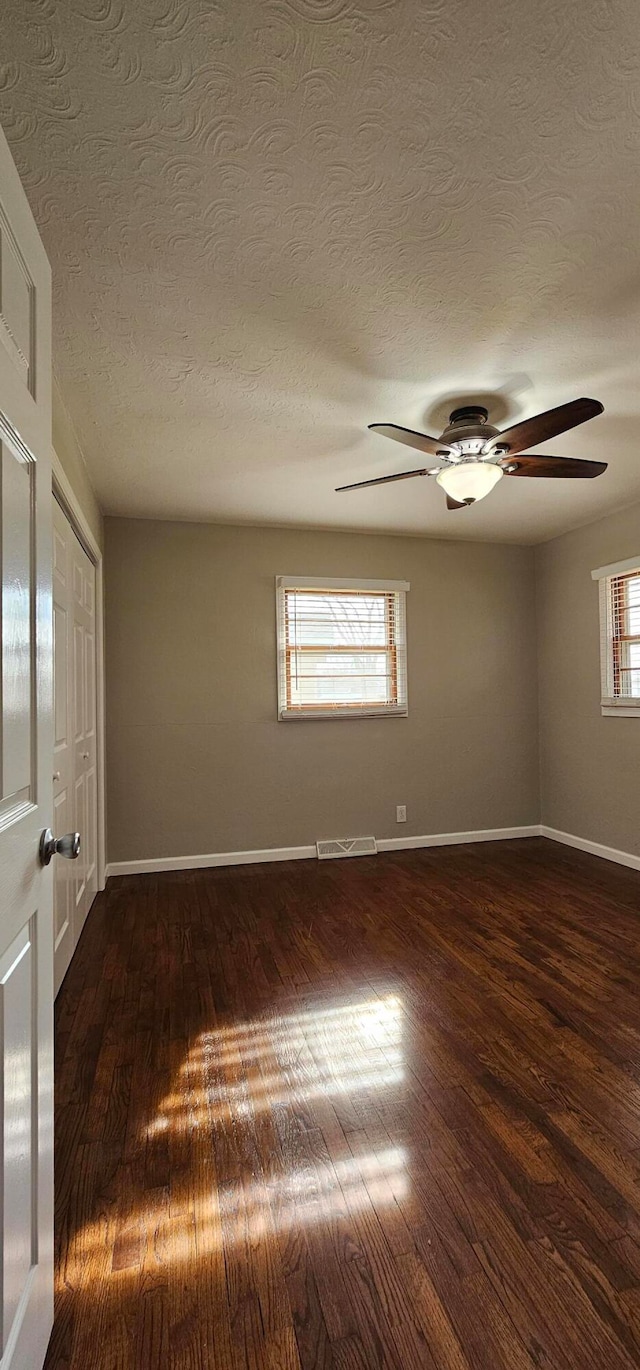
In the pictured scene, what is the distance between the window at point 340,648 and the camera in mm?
4773

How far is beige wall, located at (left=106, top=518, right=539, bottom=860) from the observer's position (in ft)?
14.7

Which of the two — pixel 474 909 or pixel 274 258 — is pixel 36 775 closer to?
pixel 274 258

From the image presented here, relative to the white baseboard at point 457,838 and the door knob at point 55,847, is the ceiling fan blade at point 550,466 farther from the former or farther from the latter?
the white baseboard at point 457,838

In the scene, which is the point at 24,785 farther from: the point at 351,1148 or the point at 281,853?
the point at 281,853

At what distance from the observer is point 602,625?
4.59 meters

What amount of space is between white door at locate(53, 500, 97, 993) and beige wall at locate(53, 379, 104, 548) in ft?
0.70

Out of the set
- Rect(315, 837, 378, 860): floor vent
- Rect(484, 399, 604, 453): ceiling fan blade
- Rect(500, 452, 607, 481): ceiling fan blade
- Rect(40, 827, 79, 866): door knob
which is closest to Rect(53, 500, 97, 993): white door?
Rect(40, 827, 79, 866): door knob

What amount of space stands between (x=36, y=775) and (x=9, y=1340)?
818 millimetres

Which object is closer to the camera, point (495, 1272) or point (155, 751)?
point (495, 1272)

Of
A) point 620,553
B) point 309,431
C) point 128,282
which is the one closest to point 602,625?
point 620,553

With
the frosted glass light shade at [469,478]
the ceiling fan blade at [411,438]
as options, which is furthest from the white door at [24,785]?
the frosted glass light shade at [469,478]

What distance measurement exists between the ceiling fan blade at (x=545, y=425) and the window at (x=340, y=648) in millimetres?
2286

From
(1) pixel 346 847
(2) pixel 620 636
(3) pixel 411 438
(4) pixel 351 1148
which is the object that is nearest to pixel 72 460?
(3) pixel 411 438

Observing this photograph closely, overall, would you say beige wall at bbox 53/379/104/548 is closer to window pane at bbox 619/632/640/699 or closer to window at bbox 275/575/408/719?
window at bbox 275/575/408/719
